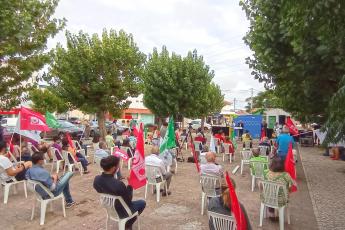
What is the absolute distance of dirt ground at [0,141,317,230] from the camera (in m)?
6.25

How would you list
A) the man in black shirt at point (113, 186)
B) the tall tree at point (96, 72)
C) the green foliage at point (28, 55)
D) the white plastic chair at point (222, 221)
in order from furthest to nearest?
the tall tree at point (96, 72) → the green foliage at point (28, 55) → the man in black shirt at point (113, 186) → the white plastic chair at point (222, 221)

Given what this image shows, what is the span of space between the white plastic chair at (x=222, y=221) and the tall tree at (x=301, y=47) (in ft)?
8.13

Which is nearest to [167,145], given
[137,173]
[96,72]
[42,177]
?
[137,173]

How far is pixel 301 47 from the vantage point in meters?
7.40

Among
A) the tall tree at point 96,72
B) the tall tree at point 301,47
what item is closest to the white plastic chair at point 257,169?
the tall tree at point 301,47

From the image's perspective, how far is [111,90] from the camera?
19.4m

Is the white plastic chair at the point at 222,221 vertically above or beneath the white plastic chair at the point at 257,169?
beneath

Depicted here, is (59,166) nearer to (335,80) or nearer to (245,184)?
(245,184)

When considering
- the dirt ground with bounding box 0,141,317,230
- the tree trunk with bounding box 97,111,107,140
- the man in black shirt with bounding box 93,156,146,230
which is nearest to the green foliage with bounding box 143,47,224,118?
the tree trunk with bounding box 97,111,107,140

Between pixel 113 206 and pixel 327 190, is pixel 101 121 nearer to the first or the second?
pixel 327 190

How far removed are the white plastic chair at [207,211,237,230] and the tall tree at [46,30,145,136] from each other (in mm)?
15341

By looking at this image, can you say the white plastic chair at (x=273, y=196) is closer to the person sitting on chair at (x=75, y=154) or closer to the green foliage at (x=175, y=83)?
the person sitting on chair at (x=75, y=154)

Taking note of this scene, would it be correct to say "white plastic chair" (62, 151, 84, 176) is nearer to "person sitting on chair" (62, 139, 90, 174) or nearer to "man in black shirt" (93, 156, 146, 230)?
"person sitting on chair" (62, 139, 90, 174)

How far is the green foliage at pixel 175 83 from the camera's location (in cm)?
2155
